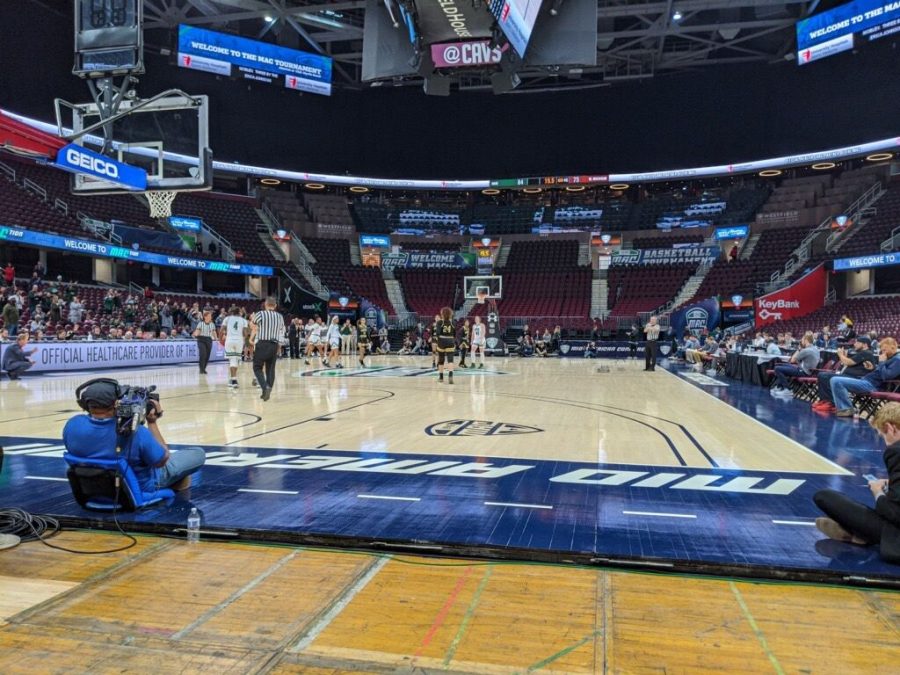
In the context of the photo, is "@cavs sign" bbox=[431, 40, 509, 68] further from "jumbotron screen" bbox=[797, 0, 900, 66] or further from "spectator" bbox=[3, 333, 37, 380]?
"jumbotron screen" bbox=[797, 0, 900, 66]

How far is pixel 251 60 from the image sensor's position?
97.5ft

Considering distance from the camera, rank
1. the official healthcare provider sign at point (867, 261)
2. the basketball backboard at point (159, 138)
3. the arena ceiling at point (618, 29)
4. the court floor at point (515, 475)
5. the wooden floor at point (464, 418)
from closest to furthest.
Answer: the court floor at point (515, 475) → the wooden floor at point (464, 418) → the basketball backboard at point (159, 138) → the official healthcare provider sign at point (867, 261) → the arena ceiling at point (618, 29)

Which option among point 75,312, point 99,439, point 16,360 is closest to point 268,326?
point 99,439

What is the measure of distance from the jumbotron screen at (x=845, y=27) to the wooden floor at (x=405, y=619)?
30216 mm

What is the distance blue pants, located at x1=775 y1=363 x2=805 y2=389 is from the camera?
11.1 m

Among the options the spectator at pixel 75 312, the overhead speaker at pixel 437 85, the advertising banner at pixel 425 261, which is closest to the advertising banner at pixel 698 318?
the advertising banner at pixel 425 261

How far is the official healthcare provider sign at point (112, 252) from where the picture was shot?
74.3 feet

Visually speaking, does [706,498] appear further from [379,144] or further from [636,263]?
[379,144]

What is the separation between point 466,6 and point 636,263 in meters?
25.2

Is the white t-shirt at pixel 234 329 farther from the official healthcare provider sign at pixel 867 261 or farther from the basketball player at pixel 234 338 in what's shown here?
the official healthcare provider sign at pixel 867 261

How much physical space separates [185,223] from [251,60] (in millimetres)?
9261

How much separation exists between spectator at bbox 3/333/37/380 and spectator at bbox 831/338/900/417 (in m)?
16.3

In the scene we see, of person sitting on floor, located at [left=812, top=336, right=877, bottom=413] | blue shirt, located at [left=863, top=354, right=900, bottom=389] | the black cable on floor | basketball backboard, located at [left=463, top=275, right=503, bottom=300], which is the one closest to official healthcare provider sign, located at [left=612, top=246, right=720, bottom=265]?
basketball backboard, located at [left=463, top=275, right=503, bottom=300]

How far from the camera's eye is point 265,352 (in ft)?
33.4
